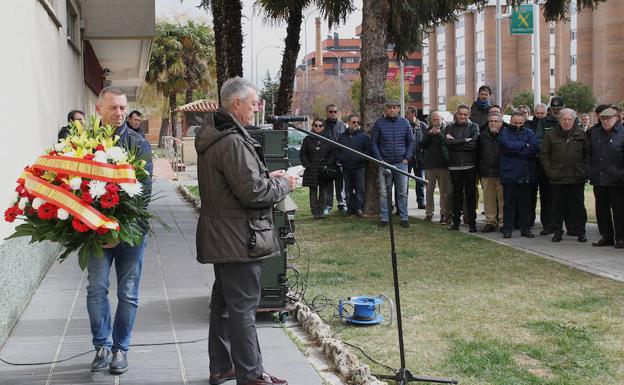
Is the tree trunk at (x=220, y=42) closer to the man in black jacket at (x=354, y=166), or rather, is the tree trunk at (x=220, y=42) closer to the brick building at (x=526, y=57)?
the man in black jacket at (x=354, y=166)

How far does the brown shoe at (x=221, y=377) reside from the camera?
5.76m

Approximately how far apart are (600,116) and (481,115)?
9.83 feet

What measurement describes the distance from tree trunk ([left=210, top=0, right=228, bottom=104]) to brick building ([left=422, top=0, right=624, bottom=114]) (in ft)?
134

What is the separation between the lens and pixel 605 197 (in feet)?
41.1

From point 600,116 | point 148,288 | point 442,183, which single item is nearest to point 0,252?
point 148,288

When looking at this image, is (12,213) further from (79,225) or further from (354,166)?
(354,166)

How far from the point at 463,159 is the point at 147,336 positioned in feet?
26.0

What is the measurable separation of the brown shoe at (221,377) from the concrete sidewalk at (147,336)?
13cm

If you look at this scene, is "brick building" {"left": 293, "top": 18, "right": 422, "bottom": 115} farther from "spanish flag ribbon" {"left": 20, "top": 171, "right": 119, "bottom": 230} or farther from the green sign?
"spanish flag ribbon" {"left": 20, "top": 171, "right": 119, "bottom": 230}

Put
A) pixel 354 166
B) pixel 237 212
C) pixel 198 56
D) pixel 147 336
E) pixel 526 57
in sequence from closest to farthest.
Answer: pixel 237 212 < pixel 147 336 < pixel 354 166 < pixel 198 56 < pixel 526 57

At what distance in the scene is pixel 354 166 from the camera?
16.8 metres

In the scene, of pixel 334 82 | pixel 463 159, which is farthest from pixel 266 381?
pixel 334 82

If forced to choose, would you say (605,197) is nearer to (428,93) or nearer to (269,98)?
(269,98)

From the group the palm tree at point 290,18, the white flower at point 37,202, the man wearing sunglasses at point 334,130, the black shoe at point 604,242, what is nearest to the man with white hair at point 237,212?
the white flower at point 37,202
